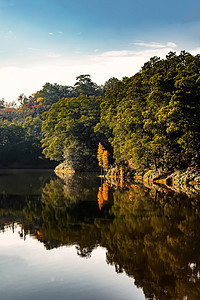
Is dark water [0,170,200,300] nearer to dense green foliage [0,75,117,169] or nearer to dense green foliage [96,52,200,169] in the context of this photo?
dense green foliage [96,52,200,169]

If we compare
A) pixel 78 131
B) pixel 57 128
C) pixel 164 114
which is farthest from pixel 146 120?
pixel 57 128

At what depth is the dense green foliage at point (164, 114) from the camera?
33125 millimetres

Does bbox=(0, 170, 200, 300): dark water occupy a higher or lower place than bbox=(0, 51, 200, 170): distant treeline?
lower

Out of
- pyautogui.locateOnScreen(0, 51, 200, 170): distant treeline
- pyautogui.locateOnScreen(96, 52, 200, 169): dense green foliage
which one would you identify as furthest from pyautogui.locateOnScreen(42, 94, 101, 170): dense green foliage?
pyautogui.locateOnScreen(96, 52, 200, 169): dense green foliage

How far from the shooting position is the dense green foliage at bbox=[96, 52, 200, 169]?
3312 cm

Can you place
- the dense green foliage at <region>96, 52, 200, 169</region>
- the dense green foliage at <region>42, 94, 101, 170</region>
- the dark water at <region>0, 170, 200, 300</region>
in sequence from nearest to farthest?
the dark water at <region>0, 170, 200, 300</region>
the dense green foliage at <region>96, 52, 200, 169</region>
the dense green foliage at <region>42, 94, 101, 170</region>

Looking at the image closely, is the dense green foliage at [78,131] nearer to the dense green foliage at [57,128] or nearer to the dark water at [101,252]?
the dense green foliage at [57,128]

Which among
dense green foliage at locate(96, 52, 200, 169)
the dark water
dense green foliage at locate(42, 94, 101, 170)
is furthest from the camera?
dense green foliage at locate(42, 94, 101, 170)

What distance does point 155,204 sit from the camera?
71.7 ft

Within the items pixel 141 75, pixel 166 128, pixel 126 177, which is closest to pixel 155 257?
pixel 166 128

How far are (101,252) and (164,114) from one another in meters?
24.0

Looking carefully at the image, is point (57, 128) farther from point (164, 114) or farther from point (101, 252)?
point (101, 252)

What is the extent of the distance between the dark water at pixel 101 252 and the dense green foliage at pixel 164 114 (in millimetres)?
13662

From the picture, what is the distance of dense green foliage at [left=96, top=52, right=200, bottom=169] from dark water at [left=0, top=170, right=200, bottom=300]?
1366 centimetres
